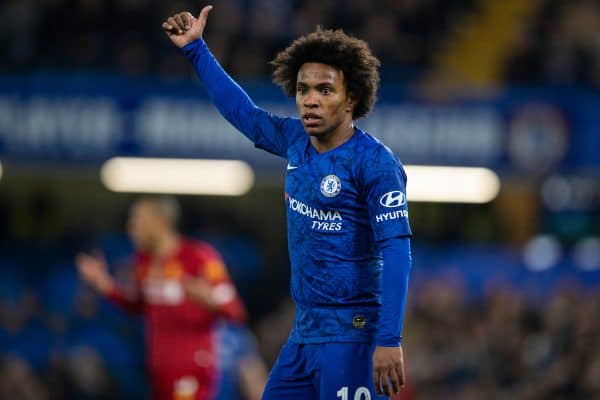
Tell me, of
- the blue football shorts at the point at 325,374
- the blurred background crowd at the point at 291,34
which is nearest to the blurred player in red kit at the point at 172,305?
the blue football shorts at the point at 325,374

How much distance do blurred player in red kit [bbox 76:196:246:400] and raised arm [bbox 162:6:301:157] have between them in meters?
3.35

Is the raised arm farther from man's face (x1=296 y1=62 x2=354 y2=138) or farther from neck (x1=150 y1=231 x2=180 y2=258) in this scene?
neck (x1=150 y1=231 x2=180 y2=258)

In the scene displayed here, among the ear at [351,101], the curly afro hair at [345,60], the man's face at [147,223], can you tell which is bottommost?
the man's face at [147,223]

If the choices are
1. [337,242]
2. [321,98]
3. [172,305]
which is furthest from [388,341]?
[172,305]

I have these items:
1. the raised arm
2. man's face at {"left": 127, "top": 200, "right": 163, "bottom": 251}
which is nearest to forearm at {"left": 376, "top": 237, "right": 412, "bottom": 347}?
the raised arm

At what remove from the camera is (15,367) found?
13453mm

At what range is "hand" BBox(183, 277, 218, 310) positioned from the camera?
812cm

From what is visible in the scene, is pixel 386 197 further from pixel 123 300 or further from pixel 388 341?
pixel 123 300

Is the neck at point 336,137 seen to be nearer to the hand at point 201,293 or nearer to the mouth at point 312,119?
the mouth at point 312,119

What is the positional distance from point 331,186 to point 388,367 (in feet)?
2.60

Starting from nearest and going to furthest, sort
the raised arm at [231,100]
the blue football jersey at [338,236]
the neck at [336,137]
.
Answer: the blue football jersey at [338,236]
the neck at [336,137]
the raised arm at [231,100]

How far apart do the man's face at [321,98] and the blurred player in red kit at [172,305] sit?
3910 millimetres

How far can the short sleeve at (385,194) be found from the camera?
15.4 feet

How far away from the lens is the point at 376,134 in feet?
42.6
